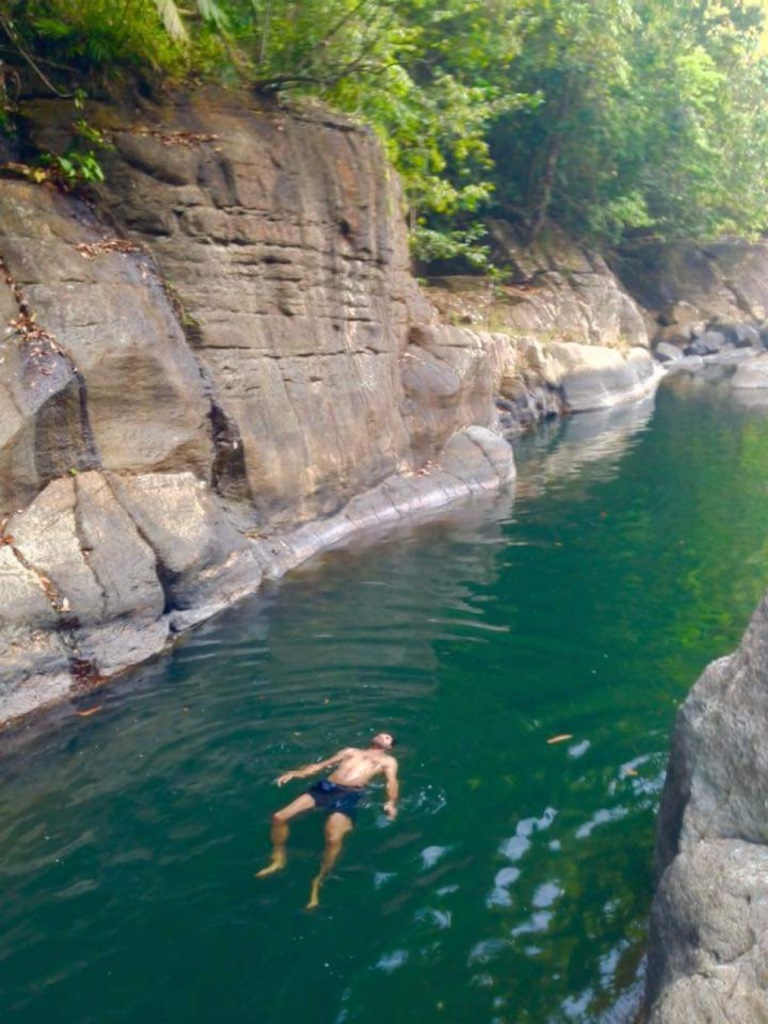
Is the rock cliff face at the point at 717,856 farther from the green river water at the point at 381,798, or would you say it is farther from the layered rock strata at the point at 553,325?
the layered rock strata at the point at 553,325

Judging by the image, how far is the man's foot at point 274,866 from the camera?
7.16 m

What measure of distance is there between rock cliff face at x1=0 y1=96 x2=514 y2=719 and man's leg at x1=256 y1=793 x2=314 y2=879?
336cm

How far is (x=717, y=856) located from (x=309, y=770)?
422 cm

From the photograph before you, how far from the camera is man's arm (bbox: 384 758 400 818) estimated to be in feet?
25.9

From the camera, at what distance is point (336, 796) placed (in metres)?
7.66

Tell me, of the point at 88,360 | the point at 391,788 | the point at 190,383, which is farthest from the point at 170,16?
the point at 391,788

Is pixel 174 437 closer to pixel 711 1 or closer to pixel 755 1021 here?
pixel 755 1021

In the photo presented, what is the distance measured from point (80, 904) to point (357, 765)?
2332mm

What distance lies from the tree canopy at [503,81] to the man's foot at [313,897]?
9.34 metres

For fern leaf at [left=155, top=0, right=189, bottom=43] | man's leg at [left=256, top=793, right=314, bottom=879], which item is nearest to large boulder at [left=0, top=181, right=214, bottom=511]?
fern leaf at [left=155, top=0, right=189, bottom=43]

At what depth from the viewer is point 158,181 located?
13.7 metres

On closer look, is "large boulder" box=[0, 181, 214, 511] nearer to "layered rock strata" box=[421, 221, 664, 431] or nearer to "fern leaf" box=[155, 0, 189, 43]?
"fern leaf" box=[155, 0, 189, 43]

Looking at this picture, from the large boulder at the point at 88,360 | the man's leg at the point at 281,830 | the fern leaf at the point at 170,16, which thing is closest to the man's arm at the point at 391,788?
the man's leg at the point at 281,830

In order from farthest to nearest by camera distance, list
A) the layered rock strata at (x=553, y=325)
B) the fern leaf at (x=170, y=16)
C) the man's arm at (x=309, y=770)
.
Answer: the layered rock strata at (x=553, y=325) < the fern leaf at (x=170, y=16) < the man's arm at (x=309, y=770)
